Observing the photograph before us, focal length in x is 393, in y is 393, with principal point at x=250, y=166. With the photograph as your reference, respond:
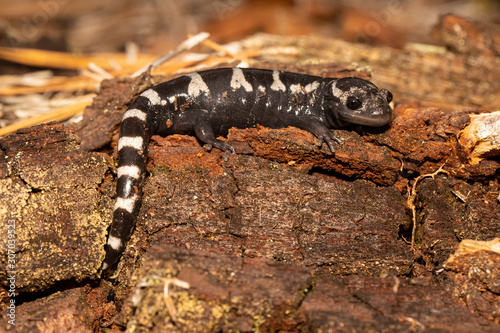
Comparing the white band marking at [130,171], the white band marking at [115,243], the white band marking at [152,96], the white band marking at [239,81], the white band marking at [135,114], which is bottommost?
the white band marking at [115,243]

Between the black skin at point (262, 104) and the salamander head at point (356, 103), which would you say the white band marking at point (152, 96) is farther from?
the salamander head at point (356, 103)

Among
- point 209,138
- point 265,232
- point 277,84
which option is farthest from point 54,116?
point 265,232

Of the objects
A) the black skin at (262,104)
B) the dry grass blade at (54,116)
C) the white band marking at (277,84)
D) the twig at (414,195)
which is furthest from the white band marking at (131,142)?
the twig at (414,195)

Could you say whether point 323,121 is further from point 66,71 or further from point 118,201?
point 66,71

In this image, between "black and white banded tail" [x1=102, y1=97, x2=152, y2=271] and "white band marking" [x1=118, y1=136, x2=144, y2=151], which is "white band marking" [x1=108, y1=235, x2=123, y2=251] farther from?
"white band marking" [x1=118, y1=136, x2=144, y2=151]

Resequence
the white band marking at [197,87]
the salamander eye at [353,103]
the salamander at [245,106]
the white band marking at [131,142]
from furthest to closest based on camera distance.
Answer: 1. the white band marking at [197,87]
2. the salamander eye at [353,103]
3. the salamander at [245,106]
4. the white band marking at [131,142]

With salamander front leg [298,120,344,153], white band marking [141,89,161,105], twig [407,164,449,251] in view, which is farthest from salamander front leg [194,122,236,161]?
twig [407,164,449,251]
